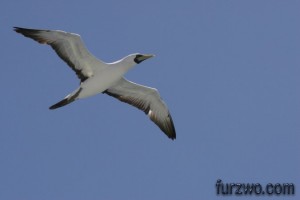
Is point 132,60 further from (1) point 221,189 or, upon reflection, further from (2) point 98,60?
(1) point 221,189

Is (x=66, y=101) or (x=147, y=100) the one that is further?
(x=147, y=100)

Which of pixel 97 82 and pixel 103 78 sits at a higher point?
pixel 103 78

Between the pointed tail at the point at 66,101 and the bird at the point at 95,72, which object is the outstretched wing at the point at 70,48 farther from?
the pointed tail at the point at 66,101

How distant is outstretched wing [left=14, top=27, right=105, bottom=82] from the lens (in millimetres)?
19766

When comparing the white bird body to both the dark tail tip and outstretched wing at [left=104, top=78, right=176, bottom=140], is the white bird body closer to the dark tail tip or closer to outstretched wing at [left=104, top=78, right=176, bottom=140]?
the dark tail tip

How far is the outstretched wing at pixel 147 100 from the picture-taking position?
22000 millimetres

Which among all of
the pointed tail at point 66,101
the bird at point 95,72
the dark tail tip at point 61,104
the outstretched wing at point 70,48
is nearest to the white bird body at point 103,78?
the bird at point 95,72

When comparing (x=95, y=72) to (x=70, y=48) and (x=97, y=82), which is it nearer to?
(x=97, y=82)

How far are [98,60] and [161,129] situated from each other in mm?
3666

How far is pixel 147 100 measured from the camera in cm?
2230

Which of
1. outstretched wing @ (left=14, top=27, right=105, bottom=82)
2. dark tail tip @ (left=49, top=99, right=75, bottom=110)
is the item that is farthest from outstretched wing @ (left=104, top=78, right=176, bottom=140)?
dark tail tip @ (left=49, top=99, right=75, bottom=110)

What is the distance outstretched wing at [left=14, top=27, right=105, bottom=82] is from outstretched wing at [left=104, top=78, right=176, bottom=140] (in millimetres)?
1624

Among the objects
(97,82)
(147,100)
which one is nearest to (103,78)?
(97,82)

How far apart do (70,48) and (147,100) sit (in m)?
3.61
